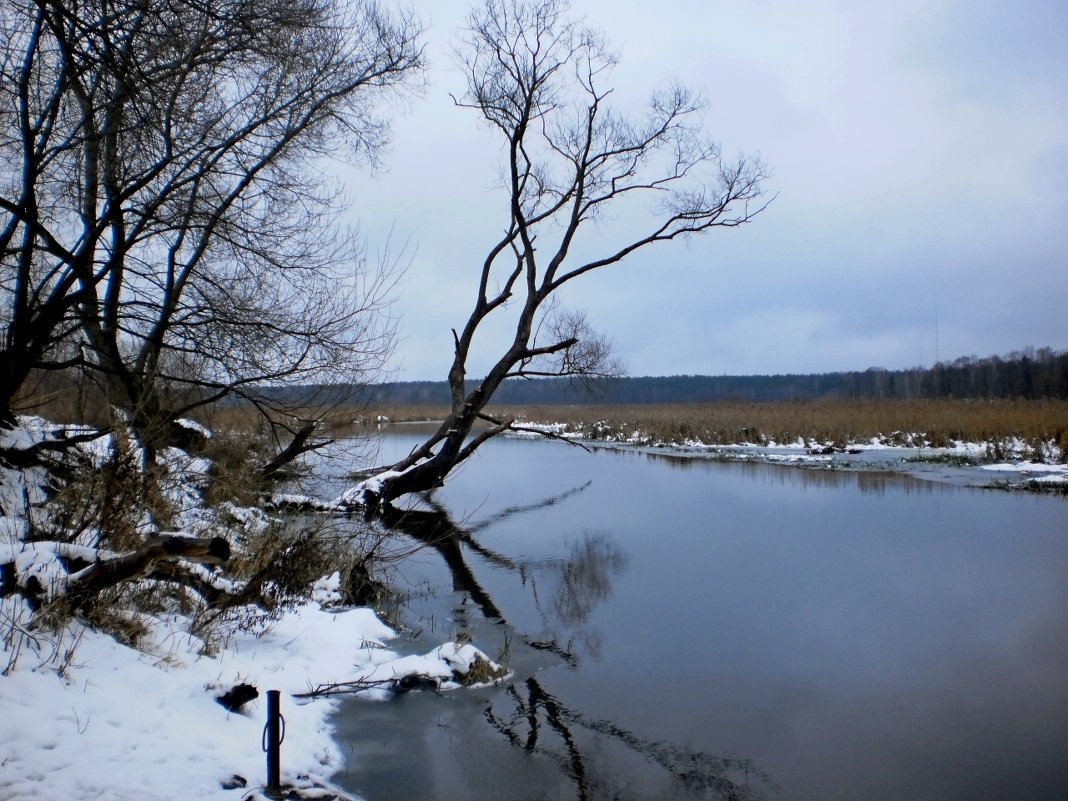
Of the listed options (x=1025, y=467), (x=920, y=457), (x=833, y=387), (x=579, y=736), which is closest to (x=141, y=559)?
(x=579, y=736)

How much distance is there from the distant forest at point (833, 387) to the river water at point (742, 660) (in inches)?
155

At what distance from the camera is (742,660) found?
8266 millimetres

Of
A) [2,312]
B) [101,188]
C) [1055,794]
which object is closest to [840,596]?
[1055,794]

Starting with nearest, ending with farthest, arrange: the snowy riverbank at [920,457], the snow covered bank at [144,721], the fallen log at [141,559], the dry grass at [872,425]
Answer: the snow covered bank at [144,721]
the fallen log at [141,559]
the snowy riverbank at [920,457]
the dry grass at [872,425]

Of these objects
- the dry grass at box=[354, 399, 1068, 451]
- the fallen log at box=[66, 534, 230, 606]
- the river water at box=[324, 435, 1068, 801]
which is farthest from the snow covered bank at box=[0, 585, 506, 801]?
the dry grass at box=[354, 399, 1068, 451]

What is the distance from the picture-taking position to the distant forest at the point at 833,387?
28241mm

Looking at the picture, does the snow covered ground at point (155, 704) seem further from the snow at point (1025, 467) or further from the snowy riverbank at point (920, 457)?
the snow at point (1025, 467)

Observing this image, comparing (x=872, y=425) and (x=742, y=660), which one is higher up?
(x=872, y=425)

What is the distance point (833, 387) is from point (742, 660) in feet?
369

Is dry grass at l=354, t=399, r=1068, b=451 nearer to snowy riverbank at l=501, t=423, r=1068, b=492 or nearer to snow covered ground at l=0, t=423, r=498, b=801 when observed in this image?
snowy riverbank at l=501, t=423, r=1068, b=492

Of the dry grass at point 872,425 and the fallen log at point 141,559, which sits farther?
the dry grass at point 872,425

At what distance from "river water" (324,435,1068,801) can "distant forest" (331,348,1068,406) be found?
3.94 m

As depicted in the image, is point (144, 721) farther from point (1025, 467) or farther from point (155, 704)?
point (1025, 467)

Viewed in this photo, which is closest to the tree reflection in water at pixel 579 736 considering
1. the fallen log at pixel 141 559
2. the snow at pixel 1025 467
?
the fallen log at pixel 141 559
